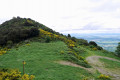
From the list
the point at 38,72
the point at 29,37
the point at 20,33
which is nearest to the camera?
the point at 38,72

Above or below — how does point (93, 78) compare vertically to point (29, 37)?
below

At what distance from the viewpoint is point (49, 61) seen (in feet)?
41.4

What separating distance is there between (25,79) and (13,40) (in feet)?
69.7

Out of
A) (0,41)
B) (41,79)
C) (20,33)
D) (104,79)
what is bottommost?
(104,79)

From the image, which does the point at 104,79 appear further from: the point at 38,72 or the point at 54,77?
the point at 38,72

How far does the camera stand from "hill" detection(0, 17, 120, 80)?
9.11 meters

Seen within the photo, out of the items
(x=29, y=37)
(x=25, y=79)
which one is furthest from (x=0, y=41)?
(x=25, y=79)

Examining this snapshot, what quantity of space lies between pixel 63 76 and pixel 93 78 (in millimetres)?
3650

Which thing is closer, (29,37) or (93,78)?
(93,78)

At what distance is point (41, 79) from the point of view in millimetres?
7922

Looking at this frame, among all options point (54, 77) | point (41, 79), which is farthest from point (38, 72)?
point (54, 77)

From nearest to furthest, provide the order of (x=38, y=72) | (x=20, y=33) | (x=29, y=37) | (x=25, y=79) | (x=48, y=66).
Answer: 1. (x=25, y=79)
2. (x=38, y=72)
3. (x=48, y=66)
4. (x=20, y=33)
5. (x=29, y=37)

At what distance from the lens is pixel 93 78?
9352 millimetres

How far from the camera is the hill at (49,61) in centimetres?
911
